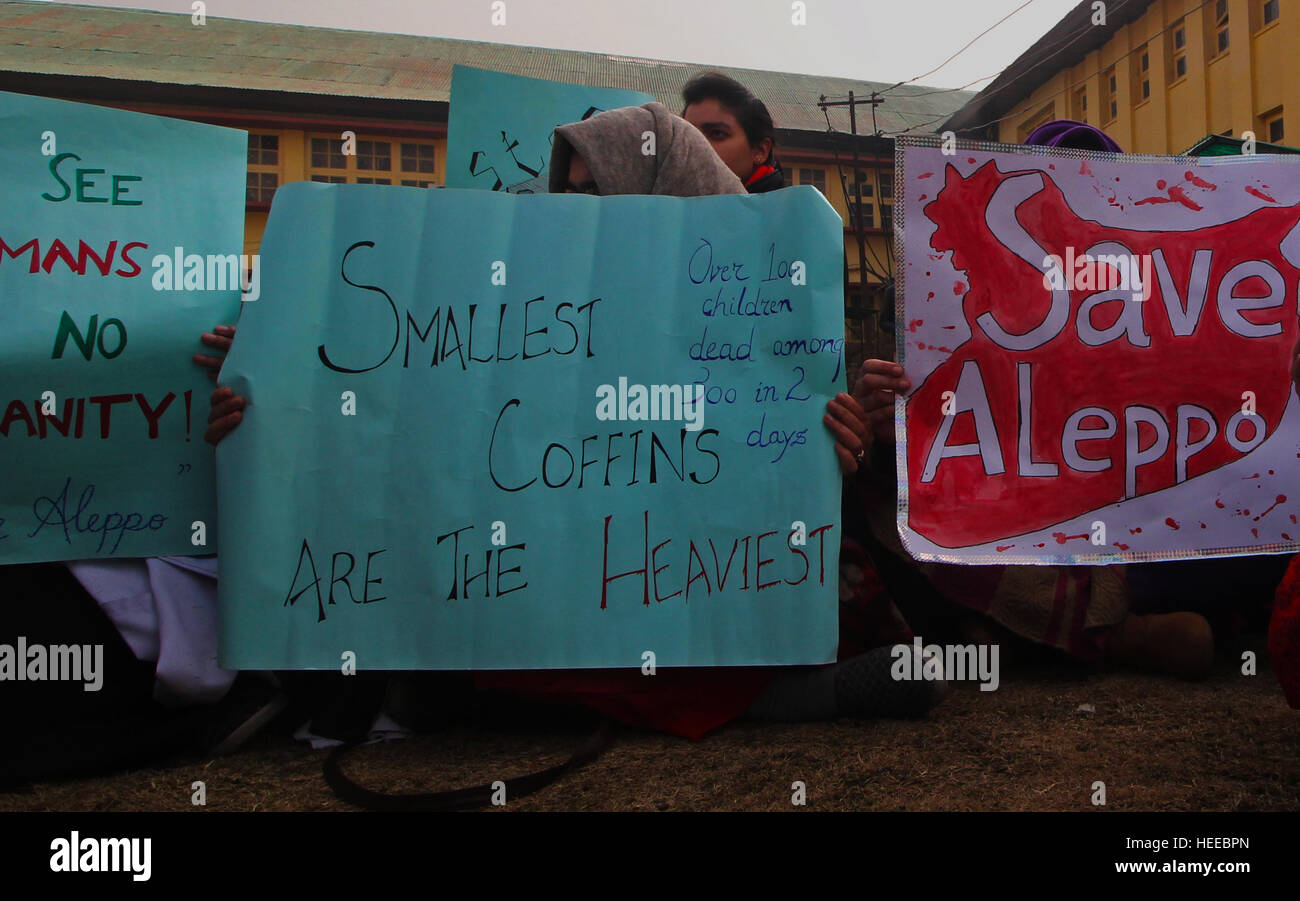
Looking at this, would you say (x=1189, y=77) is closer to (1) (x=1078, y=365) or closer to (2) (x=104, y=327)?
(1) (x=1078, y=365)

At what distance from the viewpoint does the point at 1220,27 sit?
14.5m

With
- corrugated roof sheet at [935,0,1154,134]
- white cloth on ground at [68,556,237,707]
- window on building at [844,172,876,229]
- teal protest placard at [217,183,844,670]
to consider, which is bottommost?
white cloth on ground at [68,556,237,707]

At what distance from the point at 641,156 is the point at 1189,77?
1779 cm

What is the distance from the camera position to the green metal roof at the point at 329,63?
19453 mm

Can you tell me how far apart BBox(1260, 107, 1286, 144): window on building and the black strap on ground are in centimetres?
1682

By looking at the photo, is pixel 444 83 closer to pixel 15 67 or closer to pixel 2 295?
pixel 15 67

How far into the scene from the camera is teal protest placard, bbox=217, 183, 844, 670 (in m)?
1.70

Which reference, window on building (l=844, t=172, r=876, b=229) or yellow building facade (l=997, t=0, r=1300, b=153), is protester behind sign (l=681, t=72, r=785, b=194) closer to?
yellow building facade (l=997, t=0, r=1300, b=153)

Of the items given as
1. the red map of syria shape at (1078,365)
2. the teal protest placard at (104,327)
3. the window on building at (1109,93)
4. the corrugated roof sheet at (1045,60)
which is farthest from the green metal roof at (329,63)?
the teal protest placard at (104,327)

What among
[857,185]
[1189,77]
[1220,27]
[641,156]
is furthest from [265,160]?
[1220,27]

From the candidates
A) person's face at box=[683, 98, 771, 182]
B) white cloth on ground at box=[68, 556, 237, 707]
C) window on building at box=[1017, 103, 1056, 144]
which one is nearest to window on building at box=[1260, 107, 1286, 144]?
window on building at box=[1017, 103, 1056, 144]

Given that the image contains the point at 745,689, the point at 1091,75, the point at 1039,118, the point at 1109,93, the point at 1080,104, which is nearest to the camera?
the point at 745,689

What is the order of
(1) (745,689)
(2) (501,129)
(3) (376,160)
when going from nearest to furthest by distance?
(1) (745,689)
(2) (501,129)
(3) (376,160)

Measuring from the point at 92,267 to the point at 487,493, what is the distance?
3.62 ft
